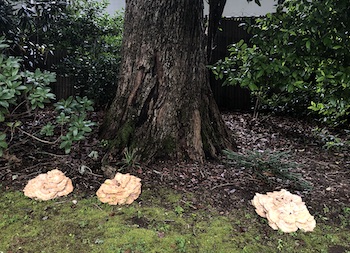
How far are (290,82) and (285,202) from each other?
1354 mm

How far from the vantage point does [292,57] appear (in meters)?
2.84

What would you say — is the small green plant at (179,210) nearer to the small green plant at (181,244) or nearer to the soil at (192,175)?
the soil at (192,175)

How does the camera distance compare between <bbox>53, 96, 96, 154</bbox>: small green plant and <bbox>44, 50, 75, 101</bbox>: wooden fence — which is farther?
<bbox>44, 50, 75, 101</bbox>: wooden fence

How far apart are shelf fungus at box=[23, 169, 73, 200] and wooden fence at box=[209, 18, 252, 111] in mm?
→ 4221

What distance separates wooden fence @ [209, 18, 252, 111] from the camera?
634 cm

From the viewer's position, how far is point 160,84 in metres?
3.03

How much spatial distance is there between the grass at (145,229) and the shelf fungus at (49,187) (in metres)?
0.05

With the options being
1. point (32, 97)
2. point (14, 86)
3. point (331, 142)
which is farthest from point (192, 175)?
point (331, 142)

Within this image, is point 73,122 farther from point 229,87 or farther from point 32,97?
point 229,87

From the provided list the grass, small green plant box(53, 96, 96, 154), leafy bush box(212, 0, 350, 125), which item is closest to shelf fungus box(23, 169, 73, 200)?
the grass

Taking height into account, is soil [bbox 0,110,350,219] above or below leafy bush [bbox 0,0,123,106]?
below

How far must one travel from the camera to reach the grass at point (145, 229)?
1896 millimetres

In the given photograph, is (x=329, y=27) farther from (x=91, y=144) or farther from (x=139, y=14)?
(x=91, y=144)

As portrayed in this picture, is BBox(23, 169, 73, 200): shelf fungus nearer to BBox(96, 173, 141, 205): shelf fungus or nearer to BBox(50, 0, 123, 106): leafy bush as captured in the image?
BBox(96, 173, 141, 205): shelf fungus
